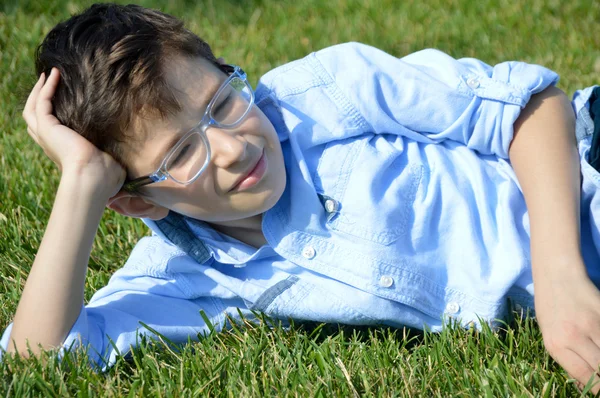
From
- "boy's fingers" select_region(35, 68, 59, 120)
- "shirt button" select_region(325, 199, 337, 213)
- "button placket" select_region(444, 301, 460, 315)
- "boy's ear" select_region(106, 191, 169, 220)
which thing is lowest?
"button placket" select_region(444, 301, 460, 315)

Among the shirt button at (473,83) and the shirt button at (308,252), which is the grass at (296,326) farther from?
the shirt button at (473,83)

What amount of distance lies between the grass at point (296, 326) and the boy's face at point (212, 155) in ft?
1.40

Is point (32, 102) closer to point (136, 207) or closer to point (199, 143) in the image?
point (136, 207)

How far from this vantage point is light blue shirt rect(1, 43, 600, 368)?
2.55 m

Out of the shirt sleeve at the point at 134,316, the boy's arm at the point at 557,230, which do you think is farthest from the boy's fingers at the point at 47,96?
the boy's arm at the point at 557,230

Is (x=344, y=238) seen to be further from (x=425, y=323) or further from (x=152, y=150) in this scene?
(x=152, y=150)

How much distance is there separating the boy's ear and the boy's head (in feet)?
0.08

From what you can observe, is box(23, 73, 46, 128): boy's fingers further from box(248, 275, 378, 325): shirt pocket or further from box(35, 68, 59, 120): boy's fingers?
box(248, 275, 378, 325): shirt pocket

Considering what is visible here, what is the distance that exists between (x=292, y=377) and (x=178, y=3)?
397 cm

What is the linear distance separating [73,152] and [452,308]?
1.25 metres

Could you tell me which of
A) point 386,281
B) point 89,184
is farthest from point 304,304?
point 89,184

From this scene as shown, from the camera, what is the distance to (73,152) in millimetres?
2424

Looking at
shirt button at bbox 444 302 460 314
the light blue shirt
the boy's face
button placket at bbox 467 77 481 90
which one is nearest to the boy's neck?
the light blue shirt

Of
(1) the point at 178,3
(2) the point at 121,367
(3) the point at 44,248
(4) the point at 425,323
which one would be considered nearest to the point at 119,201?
(3) the point at 44,248
